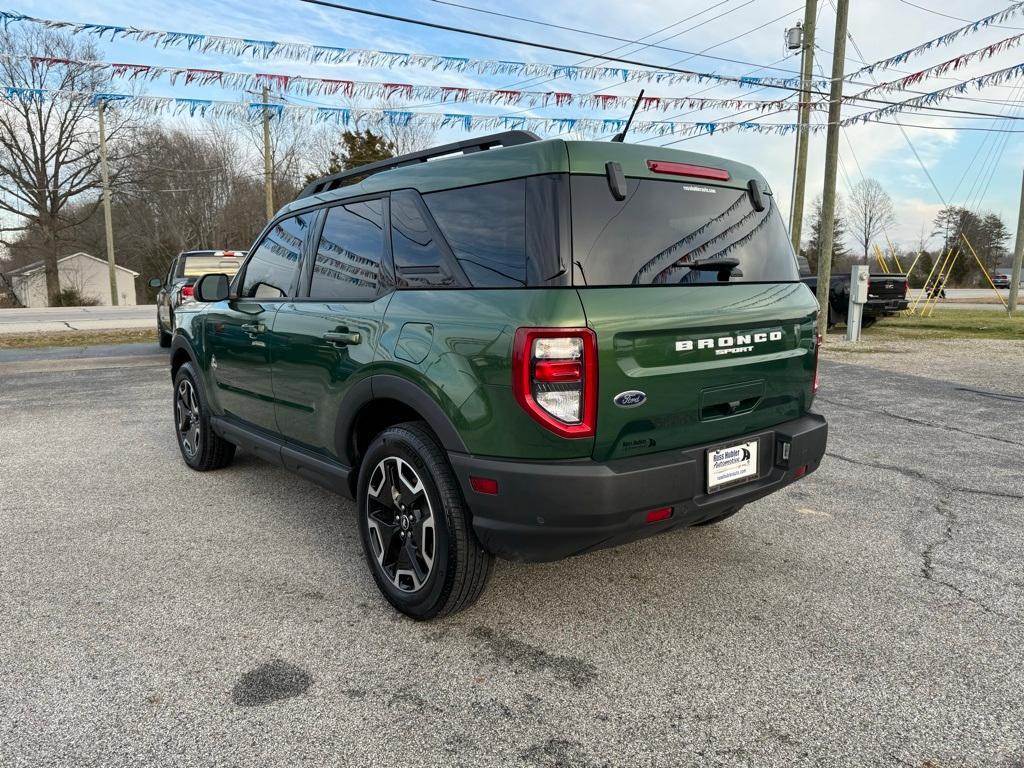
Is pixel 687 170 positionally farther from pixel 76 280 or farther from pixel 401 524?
pixel 76 280

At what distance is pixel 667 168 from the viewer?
284 cm

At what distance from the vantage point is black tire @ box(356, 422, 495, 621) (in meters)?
2.70

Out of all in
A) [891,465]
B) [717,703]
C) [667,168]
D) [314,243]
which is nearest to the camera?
[717,703]

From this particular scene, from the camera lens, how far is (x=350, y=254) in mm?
3416

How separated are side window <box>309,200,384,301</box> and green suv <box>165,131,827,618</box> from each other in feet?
0.04

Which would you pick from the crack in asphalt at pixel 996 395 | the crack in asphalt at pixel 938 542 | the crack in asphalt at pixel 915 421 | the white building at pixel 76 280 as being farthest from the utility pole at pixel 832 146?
the white building at pixel 76 280

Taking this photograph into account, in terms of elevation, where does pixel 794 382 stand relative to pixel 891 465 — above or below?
above

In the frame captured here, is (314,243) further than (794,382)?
Yes

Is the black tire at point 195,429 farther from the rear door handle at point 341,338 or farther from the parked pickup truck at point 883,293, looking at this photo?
the parked pickup truck at point 883,293

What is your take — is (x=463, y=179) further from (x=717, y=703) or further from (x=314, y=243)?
(x=717, y=703)

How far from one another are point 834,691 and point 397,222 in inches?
98.9

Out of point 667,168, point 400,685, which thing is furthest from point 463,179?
point 400,685

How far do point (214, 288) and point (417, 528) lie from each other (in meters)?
2.46

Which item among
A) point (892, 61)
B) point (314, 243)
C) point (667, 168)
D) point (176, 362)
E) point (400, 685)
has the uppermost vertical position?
point (892, 61)
